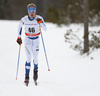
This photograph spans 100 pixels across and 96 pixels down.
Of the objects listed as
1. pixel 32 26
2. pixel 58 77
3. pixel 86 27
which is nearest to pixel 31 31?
pixel 32 26

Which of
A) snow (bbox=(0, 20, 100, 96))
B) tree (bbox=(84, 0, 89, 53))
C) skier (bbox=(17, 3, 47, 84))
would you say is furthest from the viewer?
tree (bbox=(84, 0, 89, 53))

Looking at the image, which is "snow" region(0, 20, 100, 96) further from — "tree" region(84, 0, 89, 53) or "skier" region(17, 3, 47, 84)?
"skier" region(17, 3, 47, 84)

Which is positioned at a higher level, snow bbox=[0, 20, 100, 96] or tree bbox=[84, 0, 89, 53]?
tree bbox=[84, 0, 89, 53]

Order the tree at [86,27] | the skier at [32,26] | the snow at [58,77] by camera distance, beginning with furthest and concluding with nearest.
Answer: the tree at [86,27], the skier at [32,26], the snow at [58,77]

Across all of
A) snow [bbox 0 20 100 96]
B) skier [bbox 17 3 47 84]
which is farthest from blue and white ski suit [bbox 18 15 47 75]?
snow [bbox 0 20 100 96]

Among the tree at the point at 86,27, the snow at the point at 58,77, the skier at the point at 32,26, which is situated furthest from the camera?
the tree at the point at 86,27

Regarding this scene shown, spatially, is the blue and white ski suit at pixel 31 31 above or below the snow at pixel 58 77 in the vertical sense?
above

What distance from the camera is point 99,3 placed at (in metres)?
16.3

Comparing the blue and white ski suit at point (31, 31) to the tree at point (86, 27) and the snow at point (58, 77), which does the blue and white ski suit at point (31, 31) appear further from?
the tree at point (86, 27)

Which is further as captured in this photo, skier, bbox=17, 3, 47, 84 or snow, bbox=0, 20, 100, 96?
skier, bbox=17, 3, 47, 84

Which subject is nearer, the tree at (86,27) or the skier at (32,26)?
the skier at (32,26)

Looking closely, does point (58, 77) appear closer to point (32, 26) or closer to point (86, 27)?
point (32, 26)

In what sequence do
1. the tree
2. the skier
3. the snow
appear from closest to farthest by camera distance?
the snow < the skier < the tree

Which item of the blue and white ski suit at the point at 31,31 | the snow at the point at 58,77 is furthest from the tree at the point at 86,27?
the blue and white ski suit at the point at 31,31
